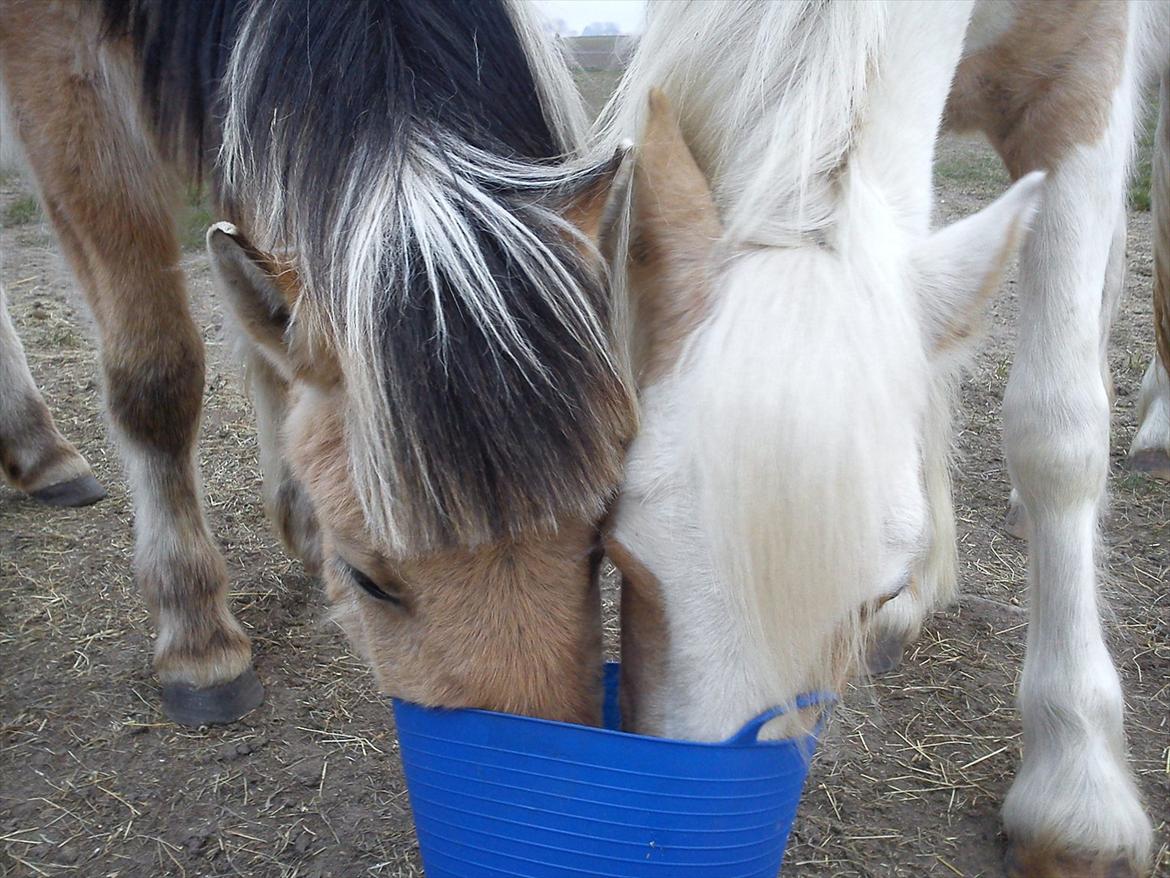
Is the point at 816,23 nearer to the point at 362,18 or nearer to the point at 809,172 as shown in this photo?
the point at 809,172

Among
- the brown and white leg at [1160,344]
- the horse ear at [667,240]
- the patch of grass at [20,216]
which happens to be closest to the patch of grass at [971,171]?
the brown and white leg at [1160,344]

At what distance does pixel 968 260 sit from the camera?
1285mm

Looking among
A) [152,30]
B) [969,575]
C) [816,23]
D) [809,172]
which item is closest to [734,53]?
[816,23]

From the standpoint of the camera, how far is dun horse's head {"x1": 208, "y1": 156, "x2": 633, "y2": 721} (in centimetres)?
120

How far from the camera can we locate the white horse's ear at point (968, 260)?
4.17 ft

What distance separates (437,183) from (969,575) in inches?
89.9

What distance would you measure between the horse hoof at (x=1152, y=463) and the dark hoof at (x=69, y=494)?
3.81 metres

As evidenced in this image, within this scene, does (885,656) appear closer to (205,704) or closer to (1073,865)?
(1073,865)

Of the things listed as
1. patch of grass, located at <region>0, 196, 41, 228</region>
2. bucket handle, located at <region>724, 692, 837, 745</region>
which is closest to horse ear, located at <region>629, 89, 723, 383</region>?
bucket handle, located at <region>724, 692, 837, 745</region>

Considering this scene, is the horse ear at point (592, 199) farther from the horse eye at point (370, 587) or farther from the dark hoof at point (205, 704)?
the dark hoof at point (205, 704)

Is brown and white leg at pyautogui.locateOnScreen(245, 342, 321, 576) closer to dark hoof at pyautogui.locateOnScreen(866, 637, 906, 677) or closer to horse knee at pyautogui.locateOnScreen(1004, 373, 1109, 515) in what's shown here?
dark hoof at pyautogui.locateOnScreen(866, 637, 906, 677)

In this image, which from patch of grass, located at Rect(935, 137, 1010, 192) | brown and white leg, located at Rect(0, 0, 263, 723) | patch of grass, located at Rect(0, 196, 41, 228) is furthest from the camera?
patch of grass, located at Rect(935, 137, 1010, 192)

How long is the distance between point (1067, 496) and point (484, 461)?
4.34ft

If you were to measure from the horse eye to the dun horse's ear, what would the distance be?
0.31 metres
